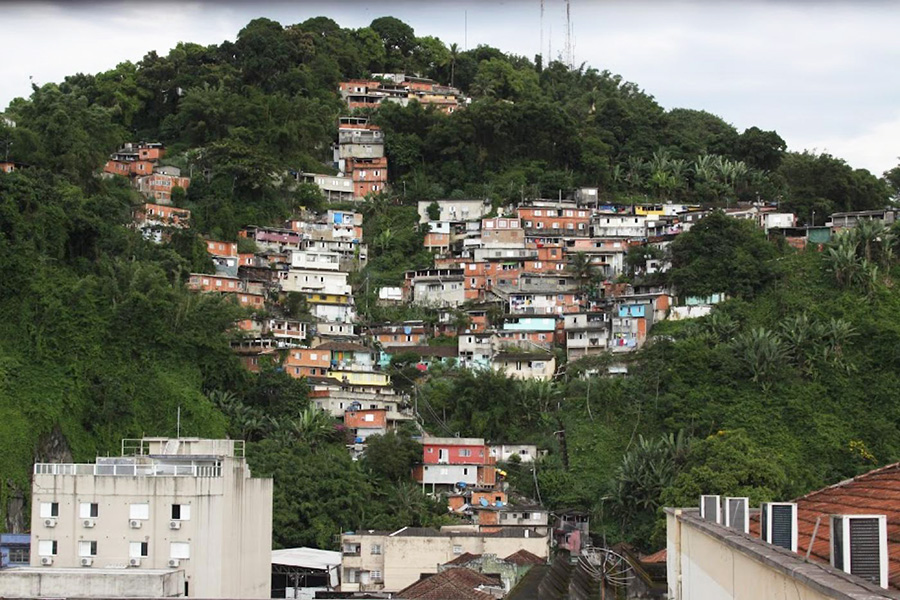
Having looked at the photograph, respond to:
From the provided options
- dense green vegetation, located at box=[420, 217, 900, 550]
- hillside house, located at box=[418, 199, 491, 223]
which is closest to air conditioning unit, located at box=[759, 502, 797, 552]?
dense green vegetation, located at box=[420, 217, 900, 550]

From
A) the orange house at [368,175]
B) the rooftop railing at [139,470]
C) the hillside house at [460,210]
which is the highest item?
the orange house at [368,175]

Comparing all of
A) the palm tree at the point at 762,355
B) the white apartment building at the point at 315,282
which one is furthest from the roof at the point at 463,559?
the white apartment building at the point at 315,282

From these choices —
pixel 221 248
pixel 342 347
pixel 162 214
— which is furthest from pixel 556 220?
pixel 162 214

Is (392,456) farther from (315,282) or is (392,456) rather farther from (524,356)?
(315,282)

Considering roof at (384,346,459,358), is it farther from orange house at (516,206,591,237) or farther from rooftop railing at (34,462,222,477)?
rooftop railing at (34,462,222,477)

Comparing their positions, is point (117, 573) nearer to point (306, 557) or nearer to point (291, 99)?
point (306, 557)

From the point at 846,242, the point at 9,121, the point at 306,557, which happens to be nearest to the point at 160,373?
the point at 306,557

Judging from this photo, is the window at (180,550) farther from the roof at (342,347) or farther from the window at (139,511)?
the roof at (342,347)
